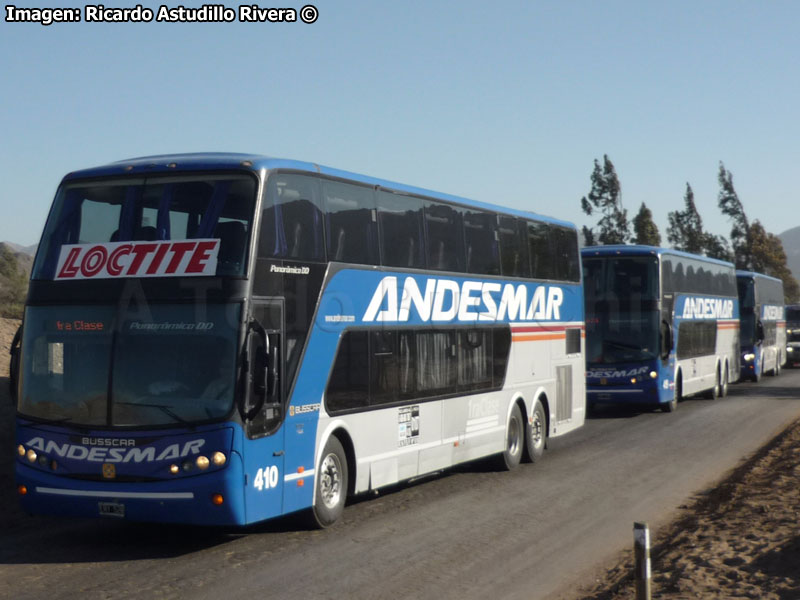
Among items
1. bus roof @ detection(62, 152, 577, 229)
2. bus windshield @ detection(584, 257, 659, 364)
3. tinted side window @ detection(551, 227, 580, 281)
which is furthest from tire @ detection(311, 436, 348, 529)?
bus windshield @ detection(584, 257, 659, 364)

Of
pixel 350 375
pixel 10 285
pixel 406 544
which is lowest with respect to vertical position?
pixel 406 544

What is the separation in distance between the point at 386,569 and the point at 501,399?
7.38 metres

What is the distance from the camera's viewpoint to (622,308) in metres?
26.0

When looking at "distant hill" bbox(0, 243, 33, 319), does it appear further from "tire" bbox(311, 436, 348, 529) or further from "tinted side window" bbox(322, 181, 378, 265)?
"tire" bbox(311, 436, 348, 529)

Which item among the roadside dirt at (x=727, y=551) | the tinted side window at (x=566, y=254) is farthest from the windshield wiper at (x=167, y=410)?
the tinted side window at (x=566, y=254)

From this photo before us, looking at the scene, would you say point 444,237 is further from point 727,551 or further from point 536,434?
point 727,551

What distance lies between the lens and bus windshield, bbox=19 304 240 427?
10164mm

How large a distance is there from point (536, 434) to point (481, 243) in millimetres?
4027

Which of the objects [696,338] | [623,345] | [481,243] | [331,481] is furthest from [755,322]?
[331,481]

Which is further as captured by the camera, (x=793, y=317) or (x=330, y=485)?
(x=793, y=317)

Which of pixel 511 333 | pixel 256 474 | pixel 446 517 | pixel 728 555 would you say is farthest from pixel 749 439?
pixel 256 474

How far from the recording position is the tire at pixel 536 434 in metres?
17.9

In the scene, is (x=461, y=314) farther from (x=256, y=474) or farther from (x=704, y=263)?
(x=704, y=263)

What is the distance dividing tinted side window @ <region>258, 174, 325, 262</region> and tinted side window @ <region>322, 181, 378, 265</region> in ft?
0.85
